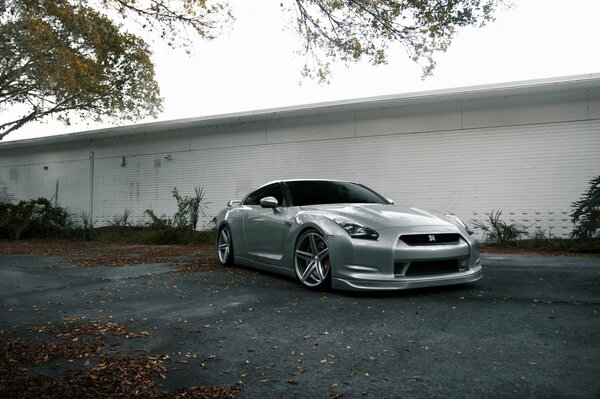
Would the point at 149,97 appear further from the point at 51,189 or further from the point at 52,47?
the point at 51,189

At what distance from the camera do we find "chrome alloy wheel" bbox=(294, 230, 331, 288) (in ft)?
17.4

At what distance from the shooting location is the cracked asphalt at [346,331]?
2641 millimetres

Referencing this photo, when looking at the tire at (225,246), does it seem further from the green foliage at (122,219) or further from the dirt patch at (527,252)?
the green foliage at (122,219)

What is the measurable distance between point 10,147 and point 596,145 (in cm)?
2345

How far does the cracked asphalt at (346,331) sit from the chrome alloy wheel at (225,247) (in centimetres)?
108

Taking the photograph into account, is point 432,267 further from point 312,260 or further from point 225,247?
point 225,247

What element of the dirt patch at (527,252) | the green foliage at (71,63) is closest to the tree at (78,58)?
the green foliage at (71,63)

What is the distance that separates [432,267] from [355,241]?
33.9 inches

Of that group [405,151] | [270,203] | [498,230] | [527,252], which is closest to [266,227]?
[270,203]

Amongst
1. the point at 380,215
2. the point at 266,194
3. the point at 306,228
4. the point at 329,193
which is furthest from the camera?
the point at 266,194

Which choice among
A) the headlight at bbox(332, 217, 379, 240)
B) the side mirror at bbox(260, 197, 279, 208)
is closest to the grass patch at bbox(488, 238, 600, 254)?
the headlight at bbox(332, 217, 379, 240)

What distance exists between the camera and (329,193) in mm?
6332

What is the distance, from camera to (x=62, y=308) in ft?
15.3

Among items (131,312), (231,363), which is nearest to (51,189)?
(131,312)
